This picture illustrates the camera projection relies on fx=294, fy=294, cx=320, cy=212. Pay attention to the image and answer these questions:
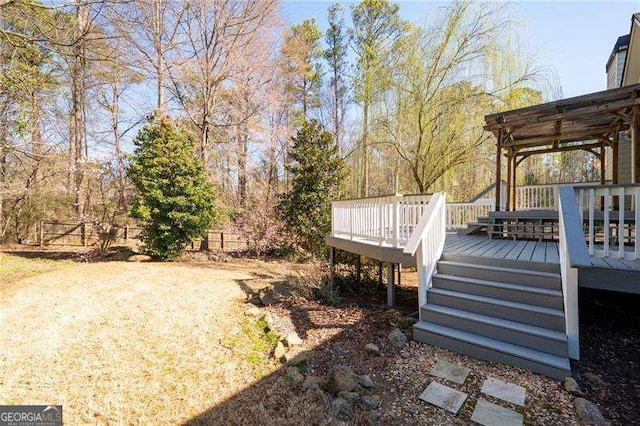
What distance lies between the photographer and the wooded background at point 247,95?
8.84 metres

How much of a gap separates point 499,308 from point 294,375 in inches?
101

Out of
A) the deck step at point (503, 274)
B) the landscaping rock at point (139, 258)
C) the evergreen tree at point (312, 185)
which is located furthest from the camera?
the evergreen tree at point (312, 185)

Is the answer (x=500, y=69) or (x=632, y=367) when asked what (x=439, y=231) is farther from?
(x=500, y=69)

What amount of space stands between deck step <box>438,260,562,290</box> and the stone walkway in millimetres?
1318

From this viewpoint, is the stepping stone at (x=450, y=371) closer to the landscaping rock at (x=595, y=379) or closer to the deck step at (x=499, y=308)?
the deck step at (x=499, y=308)

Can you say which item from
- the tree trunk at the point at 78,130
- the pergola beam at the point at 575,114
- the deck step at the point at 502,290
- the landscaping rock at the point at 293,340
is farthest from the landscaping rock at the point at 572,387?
the tree trunk at the point at 78,130

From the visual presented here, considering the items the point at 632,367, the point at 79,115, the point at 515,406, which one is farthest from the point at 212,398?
the point at 79,115

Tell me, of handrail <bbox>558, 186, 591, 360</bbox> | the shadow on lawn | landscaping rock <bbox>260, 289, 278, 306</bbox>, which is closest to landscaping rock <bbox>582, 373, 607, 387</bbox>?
handrail <bbox>558, 186, 591, 360</bbox>

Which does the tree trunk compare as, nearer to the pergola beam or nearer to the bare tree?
the bare tree

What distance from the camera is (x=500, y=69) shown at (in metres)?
8.94

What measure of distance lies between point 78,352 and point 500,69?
1180 centimetres

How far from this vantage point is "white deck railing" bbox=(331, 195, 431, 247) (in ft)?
15.1

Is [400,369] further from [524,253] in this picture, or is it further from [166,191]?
[166,191]

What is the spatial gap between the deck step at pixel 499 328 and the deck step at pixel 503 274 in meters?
0.57
